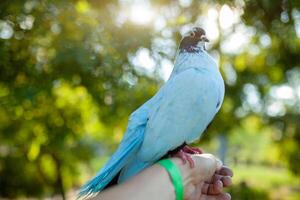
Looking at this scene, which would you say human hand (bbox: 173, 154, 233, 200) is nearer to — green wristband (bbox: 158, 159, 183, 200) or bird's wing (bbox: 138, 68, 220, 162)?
green wristband (bbox: 158, 159, 183, 200)

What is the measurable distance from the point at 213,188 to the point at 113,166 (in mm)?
686

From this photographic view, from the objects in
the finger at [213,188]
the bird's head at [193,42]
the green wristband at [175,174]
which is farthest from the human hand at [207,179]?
the bird's head at [193,42]

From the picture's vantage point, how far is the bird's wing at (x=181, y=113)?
196cm

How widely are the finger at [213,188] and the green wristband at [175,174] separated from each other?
1.24 ft

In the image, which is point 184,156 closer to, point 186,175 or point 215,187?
point 186,175

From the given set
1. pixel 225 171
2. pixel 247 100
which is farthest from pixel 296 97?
pixel 225 171

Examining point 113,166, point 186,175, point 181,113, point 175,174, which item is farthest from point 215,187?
point 113,166

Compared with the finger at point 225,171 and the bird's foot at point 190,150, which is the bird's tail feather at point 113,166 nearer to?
the bird's foot at point 190,150

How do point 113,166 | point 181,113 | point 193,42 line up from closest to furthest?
1. point 113,166
2. point 181,113
3. point 193,42

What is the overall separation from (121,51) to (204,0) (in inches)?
41.7

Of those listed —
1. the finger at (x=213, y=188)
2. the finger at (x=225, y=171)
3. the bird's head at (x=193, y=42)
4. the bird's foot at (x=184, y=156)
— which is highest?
the bird's head at (x=193, y=42)

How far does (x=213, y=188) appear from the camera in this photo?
7.82ft

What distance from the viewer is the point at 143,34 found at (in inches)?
150

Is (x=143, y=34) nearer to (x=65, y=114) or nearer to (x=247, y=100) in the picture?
(x=65, y=114)
